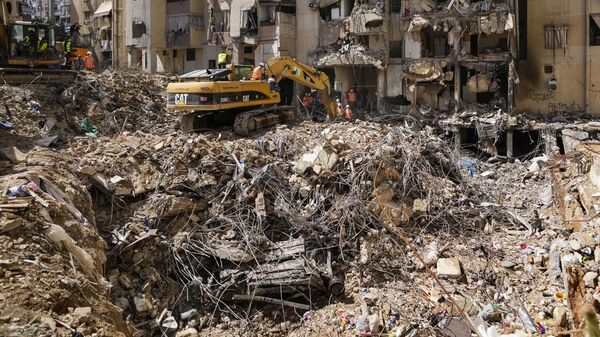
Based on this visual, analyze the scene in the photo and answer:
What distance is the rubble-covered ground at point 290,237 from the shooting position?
785 cm

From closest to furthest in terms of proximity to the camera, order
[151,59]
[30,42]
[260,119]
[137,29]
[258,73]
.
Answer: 1. [260,119]
2. [258,73]
3. [30,42]
4. [151,59]
5. [137,29]

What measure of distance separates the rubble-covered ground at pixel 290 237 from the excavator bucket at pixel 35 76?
380 centimetres

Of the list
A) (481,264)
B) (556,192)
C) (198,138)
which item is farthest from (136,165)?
(556,192)

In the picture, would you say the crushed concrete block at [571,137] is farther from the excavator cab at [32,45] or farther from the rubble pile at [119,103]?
the excavator cab at [32,45]

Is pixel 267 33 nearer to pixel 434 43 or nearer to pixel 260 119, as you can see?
pixel 434 43

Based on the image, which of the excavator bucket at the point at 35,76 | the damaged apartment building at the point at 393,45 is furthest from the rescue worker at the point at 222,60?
the damaged apartment building at the point at 393,45

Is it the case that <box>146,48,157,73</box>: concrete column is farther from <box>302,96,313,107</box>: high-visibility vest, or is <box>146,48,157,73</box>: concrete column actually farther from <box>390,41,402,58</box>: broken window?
<box>390,41,402,58</box>: broken window

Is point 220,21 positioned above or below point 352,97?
above

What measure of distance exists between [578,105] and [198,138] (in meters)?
16.8

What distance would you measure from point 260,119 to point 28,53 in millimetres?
7811

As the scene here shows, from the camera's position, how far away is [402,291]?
31.3ft

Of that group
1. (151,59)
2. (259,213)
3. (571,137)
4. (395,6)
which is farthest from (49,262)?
(151,59)

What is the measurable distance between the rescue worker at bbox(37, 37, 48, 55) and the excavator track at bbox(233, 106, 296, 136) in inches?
287

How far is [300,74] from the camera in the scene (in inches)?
646
